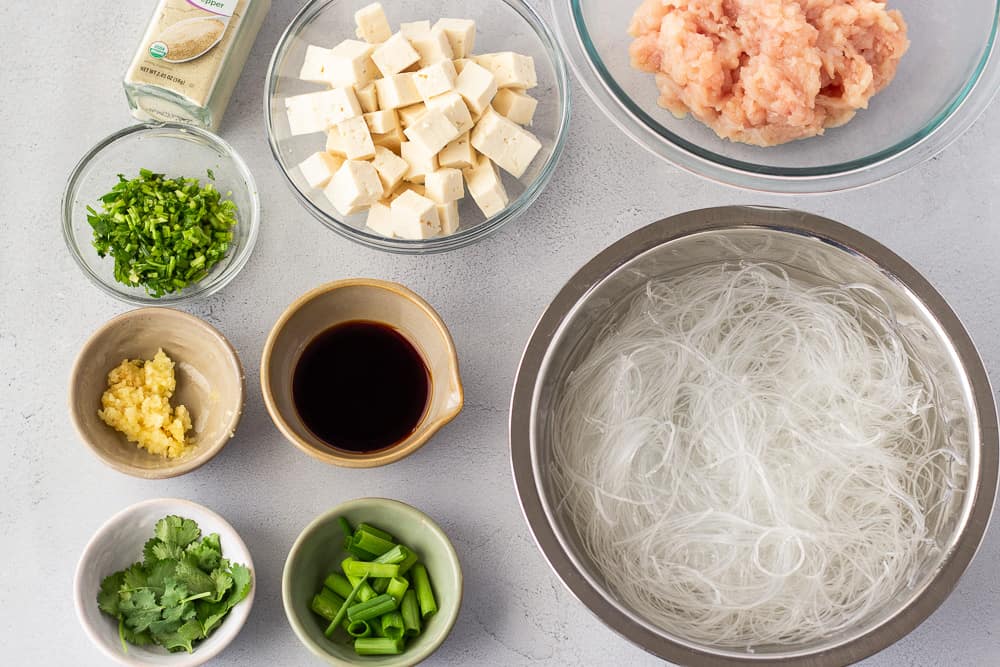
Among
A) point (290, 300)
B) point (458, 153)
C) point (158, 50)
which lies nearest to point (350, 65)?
point (458, 153)

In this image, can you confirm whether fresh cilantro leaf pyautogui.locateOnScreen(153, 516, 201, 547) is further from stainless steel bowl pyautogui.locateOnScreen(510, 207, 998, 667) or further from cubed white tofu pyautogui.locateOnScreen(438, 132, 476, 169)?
cubed white tofu pyautogui.locateOnScreen(438, 132, 476, 169)

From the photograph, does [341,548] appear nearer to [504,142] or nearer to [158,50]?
[504,142]

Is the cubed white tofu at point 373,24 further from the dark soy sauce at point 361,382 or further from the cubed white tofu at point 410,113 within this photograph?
the dark soy sauce at point 361,382

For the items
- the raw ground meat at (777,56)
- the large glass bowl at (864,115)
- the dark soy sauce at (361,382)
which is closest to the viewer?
the raw ground meat at (777,56)

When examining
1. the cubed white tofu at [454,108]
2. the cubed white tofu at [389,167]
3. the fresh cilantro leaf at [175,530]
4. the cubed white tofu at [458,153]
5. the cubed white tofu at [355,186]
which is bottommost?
the fresh cilantro leaf at [175,530]

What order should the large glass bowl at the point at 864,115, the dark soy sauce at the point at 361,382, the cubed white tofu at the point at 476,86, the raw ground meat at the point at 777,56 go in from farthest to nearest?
the dark soy sauce at the point at 361,382, the cubed white tofu at the point at 476,86, the large glass bowl at the point at 864,115, the raw ground meat at the point at 777,56

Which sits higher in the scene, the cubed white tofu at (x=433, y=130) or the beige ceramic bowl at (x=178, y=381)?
the cubed white tofu at (x=433, y=130)

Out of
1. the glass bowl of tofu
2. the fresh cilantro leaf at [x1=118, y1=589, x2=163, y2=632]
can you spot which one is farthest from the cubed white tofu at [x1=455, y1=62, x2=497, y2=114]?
the fresh cilantro leaf at [x1=118, y1=589, x2=163, y2=632]

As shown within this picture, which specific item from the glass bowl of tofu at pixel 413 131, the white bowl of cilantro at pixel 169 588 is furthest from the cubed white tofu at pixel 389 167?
the white bowl of cilantro at pixel 169 588
